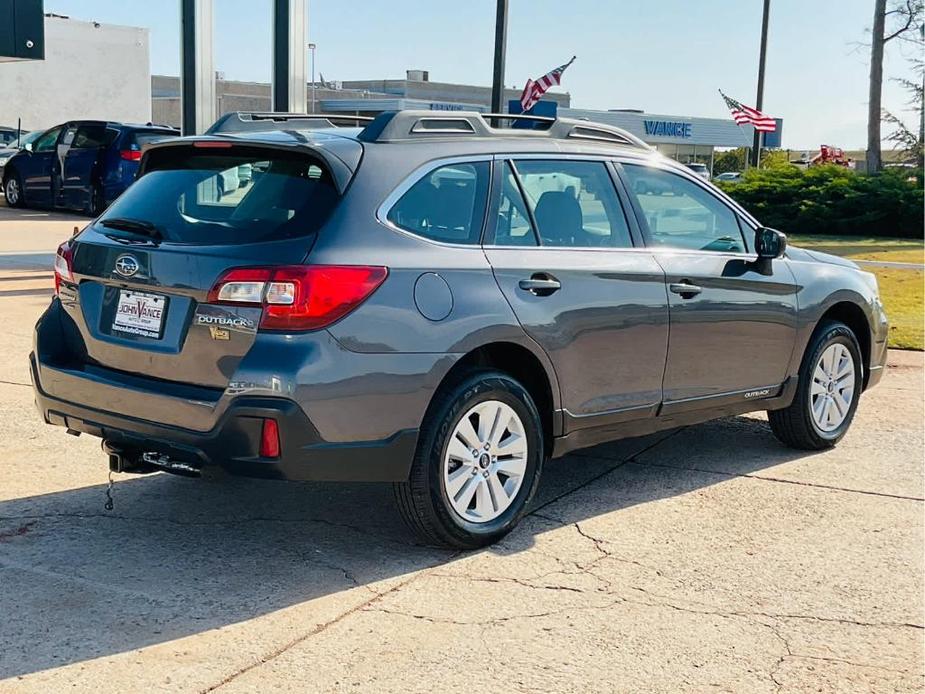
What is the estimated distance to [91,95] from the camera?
170ft

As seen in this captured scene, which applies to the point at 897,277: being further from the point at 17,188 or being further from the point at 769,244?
the point at 17,188

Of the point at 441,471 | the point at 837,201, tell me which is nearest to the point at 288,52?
the point at 441,471

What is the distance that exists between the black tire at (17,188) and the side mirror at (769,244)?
1980 centimetres

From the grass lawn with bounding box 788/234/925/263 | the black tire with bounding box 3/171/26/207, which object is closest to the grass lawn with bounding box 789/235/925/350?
the grass lawn with bounding box 788/234/925/263

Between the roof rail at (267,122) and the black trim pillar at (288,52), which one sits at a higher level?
the black trim pillar at (288,52)

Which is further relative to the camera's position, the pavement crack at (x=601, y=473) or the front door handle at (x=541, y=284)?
the pavement crack at (x=601, y=473)

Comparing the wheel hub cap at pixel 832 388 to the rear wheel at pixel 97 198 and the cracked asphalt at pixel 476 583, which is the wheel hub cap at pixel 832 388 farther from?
the rear wheel at pixel 97 198

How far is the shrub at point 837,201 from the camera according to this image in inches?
1029

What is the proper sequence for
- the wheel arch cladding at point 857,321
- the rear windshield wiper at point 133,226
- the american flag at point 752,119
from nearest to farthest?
the rear windshield wiper at point 133,226
the wheel arch cladding at point 857,321
the american flag at point 752,119

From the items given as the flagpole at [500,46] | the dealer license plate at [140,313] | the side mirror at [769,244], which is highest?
the flagpole at [500,46]

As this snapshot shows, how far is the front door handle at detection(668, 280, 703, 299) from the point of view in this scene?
5777mm

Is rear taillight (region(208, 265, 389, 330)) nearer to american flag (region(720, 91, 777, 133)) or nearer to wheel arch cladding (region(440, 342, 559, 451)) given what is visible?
wheel arch cladding (region(440, 342, 559, 451))

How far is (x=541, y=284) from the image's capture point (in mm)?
5129

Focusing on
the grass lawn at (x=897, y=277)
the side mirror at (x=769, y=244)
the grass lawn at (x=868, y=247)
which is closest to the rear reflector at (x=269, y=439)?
the side mirror at (x=769, y=244)
